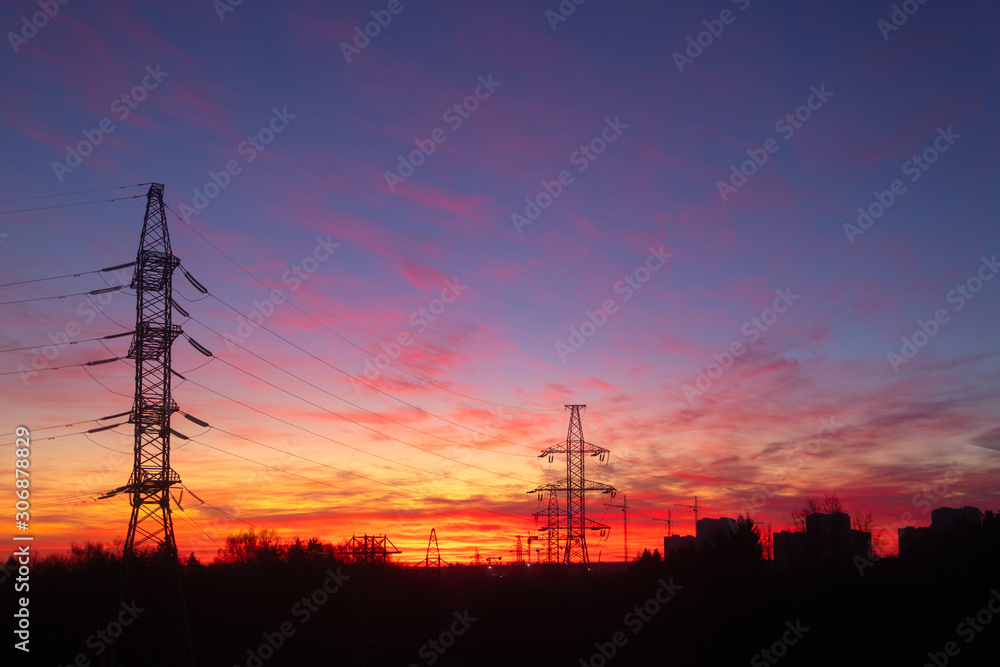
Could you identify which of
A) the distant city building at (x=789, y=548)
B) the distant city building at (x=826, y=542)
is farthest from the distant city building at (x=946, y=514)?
the distant city building at (x=826, y=542)

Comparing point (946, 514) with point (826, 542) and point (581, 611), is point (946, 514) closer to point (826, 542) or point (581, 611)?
point (826, 542)

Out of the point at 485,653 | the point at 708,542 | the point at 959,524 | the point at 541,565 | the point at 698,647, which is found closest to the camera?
the point at 698,647

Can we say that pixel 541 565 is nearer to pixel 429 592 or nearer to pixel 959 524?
pixel 429 592

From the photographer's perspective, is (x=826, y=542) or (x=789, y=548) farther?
(x=789, y=548)

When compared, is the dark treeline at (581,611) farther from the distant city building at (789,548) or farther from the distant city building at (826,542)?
the distant city building at (789,548)

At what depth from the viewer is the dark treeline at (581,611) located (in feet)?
184

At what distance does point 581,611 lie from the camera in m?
76.9

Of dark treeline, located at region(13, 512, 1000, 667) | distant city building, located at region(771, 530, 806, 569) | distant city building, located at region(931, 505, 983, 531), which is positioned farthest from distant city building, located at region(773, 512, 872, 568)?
distant city building, located at region(931, 505, 983, 531)

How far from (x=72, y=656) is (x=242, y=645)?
19225 mm

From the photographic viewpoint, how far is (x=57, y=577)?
7294cm

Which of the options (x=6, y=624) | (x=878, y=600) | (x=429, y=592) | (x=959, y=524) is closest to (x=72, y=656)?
(x=6, y=624)

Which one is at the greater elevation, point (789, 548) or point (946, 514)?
point (946, 514)

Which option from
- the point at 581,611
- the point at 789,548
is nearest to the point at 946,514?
the point at 789,548

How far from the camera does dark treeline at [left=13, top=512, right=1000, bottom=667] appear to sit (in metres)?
56.2
